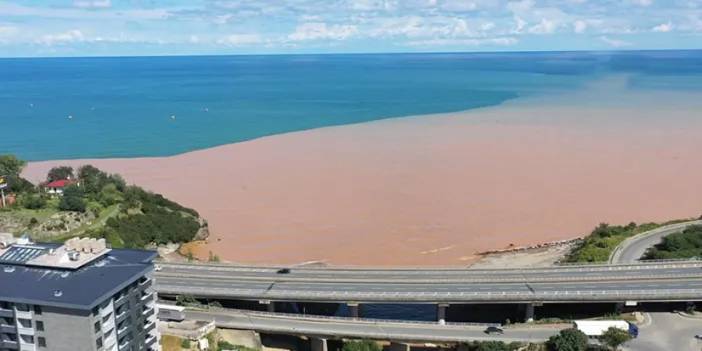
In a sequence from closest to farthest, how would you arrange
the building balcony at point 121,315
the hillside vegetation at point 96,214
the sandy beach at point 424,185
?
the building balcony at point 121,315 < the hillside vegetation at point 96,214 < the sandy beach at point 424,185

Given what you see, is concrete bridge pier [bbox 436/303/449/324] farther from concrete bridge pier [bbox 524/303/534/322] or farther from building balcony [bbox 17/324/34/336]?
building balcony [bbox 17/324/34/336]

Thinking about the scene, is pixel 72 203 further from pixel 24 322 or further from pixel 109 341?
pixel 109 341

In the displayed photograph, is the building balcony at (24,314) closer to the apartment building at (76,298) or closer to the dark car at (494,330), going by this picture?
the apartment building at (76,298)

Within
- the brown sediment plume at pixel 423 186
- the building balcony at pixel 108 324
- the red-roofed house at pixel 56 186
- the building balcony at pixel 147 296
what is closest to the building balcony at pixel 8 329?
the building balcony at pixel 108 324

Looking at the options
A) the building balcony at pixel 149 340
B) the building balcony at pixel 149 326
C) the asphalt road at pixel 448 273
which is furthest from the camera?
the asphalt road at pixel 448 273

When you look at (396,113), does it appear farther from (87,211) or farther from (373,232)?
(87,211)
